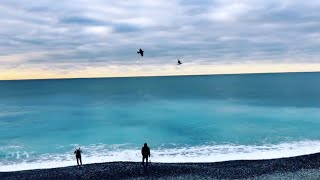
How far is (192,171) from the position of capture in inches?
1074

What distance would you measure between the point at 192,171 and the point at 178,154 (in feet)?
31.5

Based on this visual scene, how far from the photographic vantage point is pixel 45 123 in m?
67.1

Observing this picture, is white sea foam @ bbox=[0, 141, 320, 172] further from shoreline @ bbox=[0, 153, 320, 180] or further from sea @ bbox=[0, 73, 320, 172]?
shoreline @ bbox=[0, 153, 320, 180]

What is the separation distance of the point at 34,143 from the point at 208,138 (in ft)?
72.3

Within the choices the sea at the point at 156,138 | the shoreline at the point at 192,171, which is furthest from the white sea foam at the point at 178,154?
the shoreline at the point at 192,171

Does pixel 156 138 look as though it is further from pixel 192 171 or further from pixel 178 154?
pixel 192 171

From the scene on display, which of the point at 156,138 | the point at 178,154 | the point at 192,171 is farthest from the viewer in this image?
the point at 156,138

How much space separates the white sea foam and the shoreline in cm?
388

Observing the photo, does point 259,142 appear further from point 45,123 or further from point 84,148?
point 45,123

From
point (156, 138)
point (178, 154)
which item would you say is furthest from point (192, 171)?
point (156, 138)

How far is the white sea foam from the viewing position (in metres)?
33.8

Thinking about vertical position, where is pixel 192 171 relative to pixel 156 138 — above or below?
above

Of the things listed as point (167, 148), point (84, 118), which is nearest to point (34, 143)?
point (167, 148)

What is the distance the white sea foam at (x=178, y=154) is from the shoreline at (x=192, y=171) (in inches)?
153
